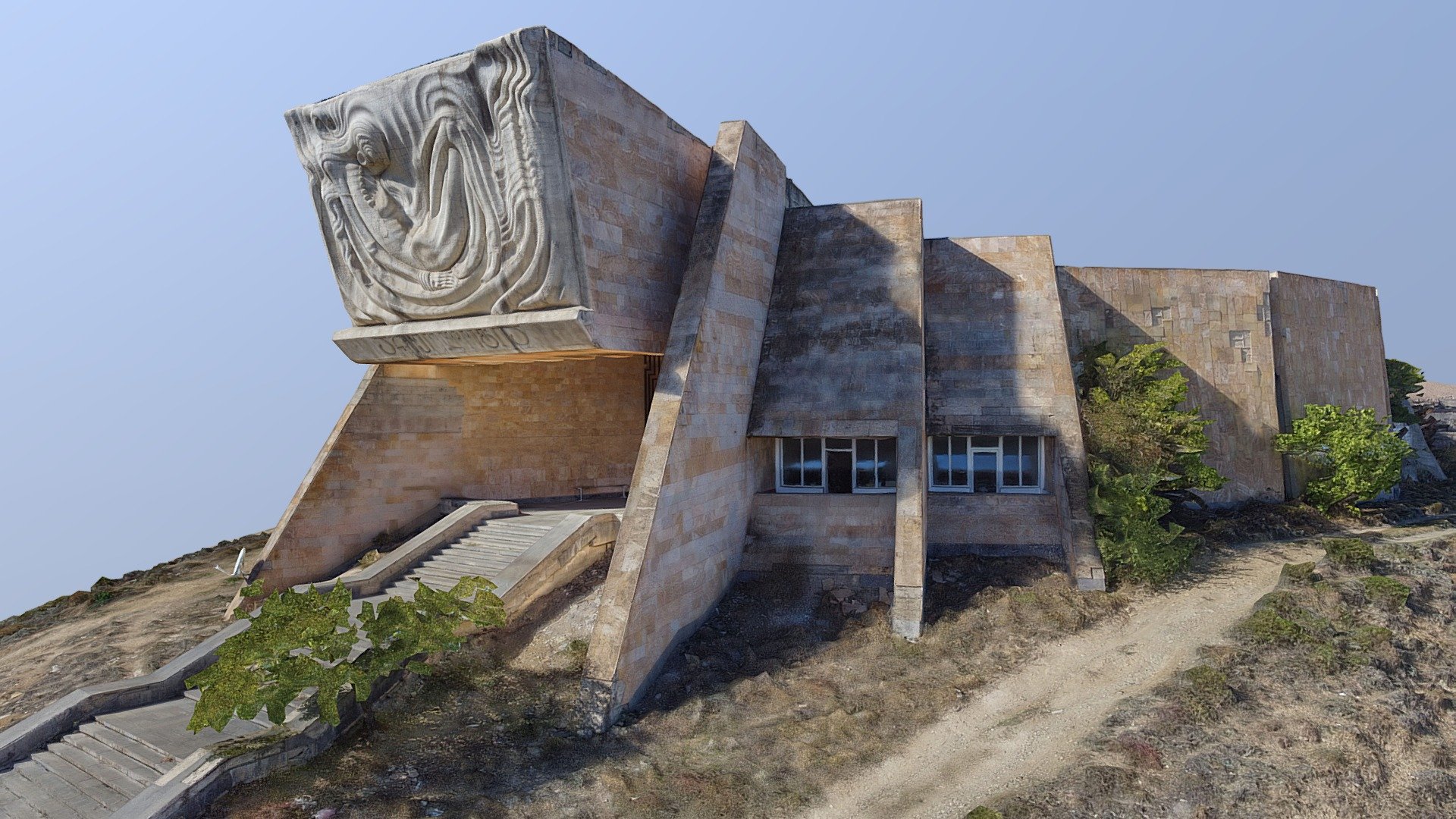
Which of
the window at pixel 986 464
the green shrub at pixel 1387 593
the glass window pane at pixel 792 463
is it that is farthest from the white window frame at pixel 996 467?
the green shrub at pixel 1387 593

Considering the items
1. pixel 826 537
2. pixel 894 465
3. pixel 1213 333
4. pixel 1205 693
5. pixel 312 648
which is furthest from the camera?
pixel 1213 333

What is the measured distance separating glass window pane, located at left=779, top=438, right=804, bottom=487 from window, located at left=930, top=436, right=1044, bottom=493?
3.47m

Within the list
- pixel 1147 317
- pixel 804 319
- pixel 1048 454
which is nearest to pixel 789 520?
pixel 804 319

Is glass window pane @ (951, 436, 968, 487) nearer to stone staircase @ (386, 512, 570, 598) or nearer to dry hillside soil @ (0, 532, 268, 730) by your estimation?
stone staircase @ (386, 512, 570, 598)

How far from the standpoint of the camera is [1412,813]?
10656mm

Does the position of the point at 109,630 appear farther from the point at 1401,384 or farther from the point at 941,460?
the point at 1401,384

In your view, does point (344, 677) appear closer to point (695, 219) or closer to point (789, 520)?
point (789, 520)

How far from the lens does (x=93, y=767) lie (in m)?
11.7

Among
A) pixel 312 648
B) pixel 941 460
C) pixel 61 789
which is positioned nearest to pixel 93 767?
pixel 61 789

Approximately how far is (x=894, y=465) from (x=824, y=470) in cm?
162

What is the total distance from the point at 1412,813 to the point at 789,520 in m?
11.2

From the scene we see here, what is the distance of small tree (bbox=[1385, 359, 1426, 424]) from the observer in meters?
29.5

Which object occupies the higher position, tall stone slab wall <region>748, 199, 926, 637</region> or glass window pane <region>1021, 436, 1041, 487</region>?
tall stone slab wall <region>748, 199, 926, 637</region>

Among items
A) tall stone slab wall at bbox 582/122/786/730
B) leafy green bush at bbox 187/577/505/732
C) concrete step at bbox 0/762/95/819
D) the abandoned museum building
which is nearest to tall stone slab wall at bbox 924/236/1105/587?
the abandoned museum building
